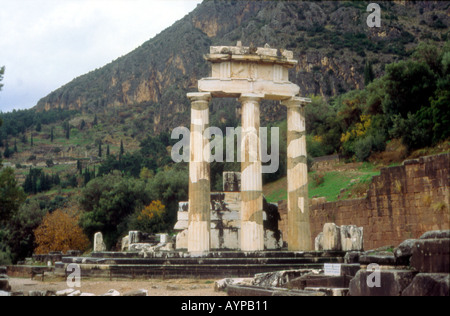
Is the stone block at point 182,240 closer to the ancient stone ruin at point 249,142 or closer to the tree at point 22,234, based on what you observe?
the ancient stone ruin at point 249,142

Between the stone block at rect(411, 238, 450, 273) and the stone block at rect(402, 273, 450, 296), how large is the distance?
17cm

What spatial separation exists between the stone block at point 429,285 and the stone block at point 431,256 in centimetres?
17

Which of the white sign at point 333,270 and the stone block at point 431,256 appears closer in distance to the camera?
the stone block at point 431,256

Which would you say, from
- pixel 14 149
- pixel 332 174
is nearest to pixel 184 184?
pixel 332 174

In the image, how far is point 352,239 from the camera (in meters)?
20.0

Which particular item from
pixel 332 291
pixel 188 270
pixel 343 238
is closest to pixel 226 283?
pixel 188 270

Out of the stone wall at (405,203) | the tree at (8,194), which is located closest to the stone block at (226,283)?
the stone wall at (405,203)

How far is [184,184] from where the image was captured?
2384 inches

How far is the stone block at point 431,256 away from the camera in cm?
827

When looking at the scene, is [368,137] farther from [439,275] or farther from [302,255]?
[439,275]

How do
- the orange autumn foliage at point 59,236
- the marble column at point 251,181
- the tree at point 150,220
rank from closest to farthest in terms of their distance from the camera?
1. the marble column at point 251,181
2. the orange autumn foliage at point 59,236
3. the tree at point 150,220

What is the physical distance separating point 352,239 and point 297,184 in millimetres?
3360

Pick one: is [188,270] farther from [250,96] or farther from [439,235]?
[439,235]
